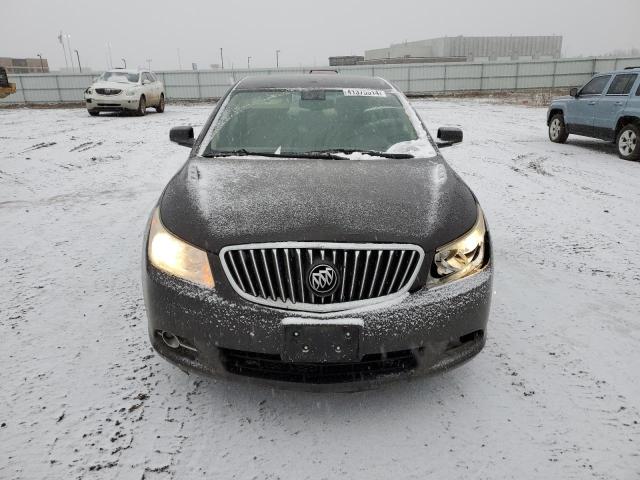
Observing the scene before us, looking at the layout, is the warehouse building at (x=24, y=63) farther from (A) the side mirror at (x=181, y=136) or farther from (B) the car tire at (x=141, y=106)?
(A) the side mirror at (x=181, y=136)

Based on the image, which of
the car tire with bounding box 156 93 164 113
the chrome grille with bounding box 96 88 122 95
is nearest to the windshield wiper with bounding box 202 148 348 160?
the chrome grille with bounding box 96 88 122 95

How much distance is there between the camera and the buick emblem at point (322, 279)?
1.96m

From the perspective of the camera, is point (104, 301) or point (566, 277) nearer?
point (104, 301)

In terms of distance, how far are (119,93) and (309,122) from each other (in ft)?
48.8

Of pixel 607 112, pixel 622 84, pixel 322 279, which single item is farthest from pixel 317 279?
pixel 622 84

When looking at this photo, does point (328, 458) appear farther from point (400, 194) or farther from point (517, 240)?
point (517, 240)

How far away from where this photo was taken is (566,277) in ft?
12.3

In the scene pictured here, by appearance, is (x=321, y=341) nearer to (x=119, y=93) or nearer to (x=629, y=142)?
(x=629, y=142)

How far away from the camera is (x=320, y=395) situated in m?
2.39


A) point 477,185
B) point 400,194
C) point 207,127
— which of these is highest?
point 207,127

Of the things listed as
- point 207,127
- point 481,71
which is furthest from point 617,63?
point 207,127

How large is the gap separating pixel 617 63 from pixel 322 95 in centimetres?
3656

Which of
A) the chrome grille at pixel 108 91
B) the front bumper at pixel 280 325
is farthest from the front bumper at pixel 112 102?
the front bumper at pixel 280 325

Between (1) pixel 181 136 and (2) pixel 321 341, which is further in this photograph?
(1) pixel 181 136
